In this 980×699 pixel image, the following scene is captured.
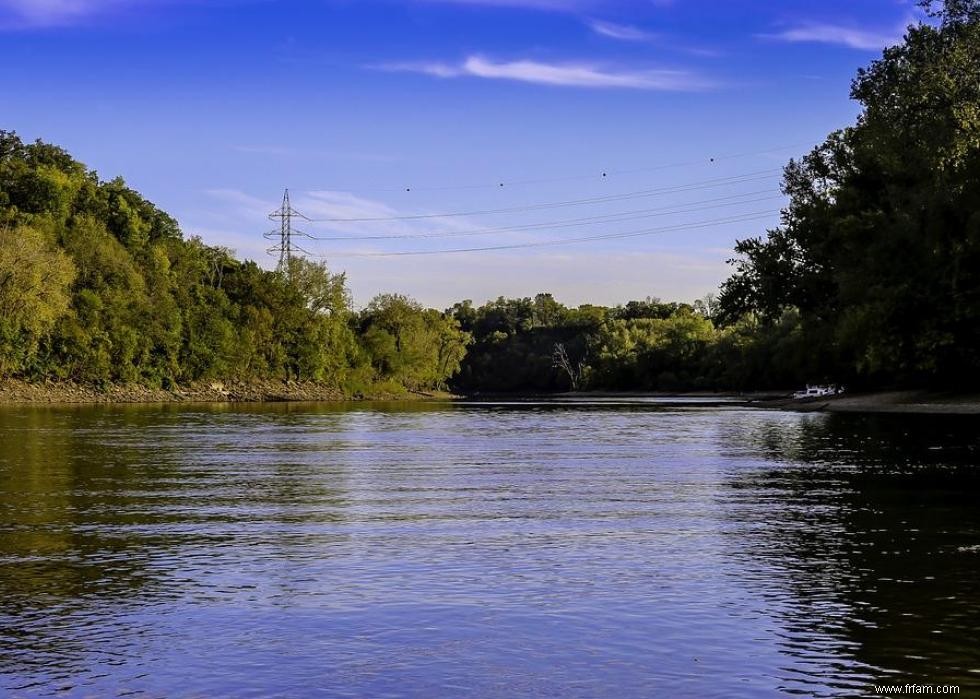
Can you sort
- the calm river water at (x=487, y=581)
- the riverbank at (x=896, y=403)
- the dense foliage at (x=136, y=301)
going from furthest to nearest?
the dense foliage at (x=136, y=301) → the riverbank at (x=896, y=403) → the calm river water at (x=487, y=581)

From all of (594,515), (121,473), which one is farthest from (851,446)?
(121,473)

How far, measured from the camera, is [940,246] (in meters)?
62.2

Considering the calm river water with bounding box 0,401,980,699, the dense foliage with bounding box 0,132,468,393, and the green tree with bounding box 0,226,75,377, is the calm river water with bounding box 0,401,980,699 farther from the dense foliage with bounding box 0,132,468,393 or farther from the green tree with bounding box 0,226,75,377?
the dense foliage with bounding box 0,132,468,393

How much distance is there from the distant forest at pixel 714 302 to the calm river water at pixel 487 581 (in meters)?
→ 32.8

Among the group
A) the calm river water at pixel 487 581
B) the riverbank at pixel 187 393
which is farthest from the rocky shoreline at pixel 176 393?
the calm river water at pixel 487 581

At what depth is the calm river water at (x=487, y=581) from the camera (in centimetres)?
1048

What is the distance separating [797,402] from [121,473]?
7849 cm

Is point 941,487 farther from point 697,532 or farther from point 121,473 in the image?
point 121,473

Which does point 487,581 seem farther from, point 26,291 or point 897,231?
point 26,291

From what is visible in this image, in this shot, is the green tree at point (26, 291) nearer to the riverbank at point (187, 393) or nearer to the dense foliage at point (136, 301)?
the dense foliage at point (136, 301)

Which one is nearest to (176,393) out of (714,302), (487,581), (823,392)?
(714,302)

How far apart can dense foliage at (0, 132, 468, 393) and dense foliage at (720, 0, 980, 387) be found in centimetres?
6857

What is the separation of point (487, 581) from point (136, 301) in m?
128

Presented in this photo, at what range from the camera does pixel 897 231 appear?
65875 millimetres
